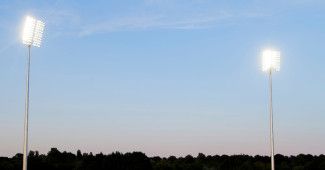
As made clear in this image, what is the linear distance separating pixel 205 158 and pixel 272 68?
405 ft

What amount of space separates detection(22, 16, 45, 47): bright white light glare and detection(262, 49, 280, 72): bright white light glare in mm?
12878

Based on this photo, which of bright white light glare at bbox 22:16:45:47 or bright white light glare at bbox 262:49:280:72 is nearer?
bright white light glare at bbox 22:16:45:47

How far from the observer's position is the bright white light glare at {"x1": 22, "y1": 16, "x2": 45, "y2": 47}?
91.6 ft

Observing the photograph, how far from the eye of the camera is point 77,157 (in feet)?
444

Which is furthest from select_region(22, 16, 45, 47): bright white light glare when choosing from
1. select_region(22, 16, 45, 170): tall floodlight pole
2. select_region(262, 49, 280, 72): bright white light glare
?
select_region(262, 49, 280, 72): bright white light glare

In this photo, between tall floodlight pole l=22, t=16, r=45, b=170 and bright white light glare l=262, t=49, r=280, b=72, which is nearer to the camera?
tall floodlight pole l=22, t=16, r=45, b=170

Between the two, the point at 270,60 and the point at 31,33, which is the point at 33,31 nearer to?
the point at 31,33

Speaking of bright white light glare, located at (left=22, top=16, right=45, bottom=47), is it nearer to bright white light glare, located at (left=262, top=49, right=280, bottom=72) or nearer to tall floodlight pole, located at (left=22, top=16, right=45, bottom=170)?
tall floodlight pole, located at (left=22, top=16, right=45, bottom=170)

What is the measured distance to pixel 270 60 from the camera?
34719 millimetres

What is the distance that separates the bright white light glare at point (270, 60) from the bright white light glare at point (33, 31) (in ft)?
42.3

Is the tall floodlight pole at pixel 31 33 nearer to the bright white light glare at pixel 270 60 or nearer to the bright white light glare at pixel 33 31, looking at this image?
the bright white light glare at pixel 33 31

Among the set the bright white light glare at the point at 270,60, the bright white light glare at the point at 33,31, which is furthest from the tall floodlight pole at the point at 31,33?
the bright white light glare at the point at 270,60

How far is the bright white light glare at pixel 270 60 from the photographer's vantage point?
34750 mm

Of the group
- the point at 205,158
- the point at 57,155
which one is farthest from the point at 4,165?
the point at 205,158
